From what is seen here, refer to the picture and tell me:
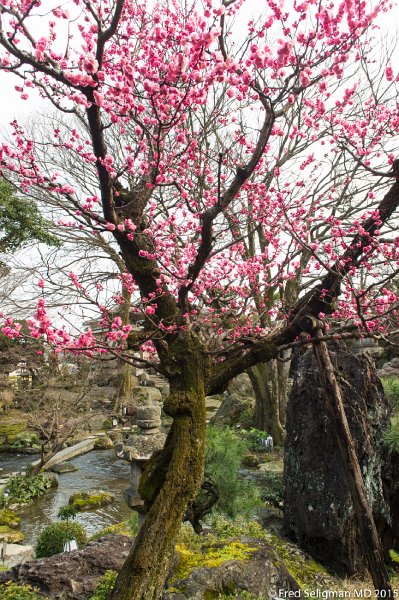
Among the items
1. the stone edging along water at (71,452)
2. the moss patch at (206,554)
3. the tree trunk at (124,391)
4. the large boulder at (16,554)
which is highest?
the tree trunk at (124,391)

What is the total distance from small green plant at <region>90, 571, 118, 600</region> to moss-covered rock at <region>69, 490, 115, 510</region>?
5747 millimetres

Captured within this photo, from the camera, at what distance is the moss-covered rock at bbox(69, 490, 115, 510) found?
9898mm

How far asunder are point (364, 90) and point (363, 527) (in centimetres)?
996

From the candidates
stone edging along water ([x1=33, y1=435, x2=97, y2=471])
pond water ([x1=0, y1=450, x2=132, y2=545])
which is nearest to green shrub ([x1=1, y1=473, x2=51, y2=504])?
pond water ([x1=0, y1=450, x2=132, y2=545])

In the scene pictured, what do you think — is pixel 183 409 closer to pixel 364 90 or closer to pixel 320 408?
pixel 320 408

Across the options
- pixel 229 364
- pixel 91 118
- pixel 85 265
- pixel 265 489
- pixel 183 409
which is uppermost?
pixel 85 265

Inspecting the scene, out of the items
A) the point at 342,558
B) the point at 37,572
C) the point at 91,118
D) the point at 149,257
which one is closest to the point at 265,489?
the point at 342,558

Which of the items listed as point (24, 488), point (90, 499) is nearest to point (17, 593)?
point (90, 499)

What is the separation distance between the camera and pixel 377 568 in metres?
4.29

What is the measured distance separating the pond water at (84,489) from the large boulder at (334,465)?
4434mm

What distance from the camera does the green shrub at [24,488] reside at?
10094 millimetres

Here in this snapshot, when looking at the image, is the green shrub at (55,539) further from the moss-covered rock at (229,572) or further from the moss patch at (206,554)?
the moss-covered rock at (229,572)

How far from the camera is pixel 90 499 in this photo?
10.1 metres

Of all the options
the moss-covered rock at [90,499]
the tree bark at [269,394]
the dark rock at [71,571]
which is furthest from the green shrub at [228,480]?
the tree bark at [269,394]
